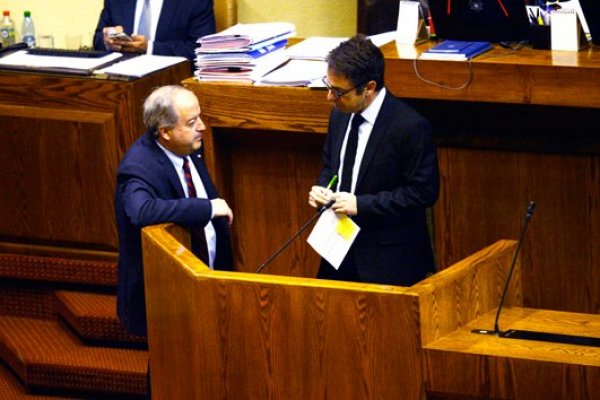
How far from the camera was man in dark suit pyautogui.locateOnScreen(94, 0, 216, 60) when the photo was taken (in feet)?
17.8

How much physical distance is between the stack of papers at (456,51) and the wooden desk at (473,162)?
34mm

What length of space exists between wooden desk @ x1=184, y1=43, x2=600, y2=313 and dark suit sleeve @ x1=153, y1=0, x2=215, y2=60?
95cm

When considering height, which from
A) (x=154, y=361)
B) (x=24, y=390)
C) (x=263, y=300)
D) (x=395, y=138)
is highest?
(x=395, y=138)

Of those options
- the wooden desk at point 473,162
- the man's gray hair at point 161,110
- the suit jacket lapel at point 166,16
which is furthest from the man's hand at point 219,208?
the suit jacket lapel at point 166,16

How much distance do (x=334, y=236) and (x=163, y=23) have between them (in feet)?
6.61

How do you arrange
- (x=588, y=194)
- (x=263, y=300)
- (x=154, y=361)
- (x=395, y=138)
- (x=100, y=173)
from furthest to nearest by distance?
(x=100, y=173) → (x=588, y=194) → (x=395, y=138) → (x=154, y=361) → (x=263, y=300)

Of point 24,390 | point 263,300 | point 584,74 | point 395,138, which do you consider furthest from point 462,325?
point 24,390

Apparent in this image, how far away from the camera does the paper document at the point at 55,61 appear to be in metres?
4.85

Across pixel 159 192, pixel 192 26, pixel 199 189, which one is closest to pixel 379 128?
pixel 199 189

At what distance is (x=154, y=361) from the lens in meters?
3.52

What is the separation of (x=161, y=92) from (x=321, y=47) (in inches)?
46.8

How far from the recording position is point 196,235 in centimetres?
383

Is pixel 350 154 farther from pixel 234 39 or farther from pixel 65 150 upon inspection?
pixel 65 150

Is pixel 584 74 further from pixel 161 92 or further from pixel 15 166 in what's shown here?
pixel 15 166
